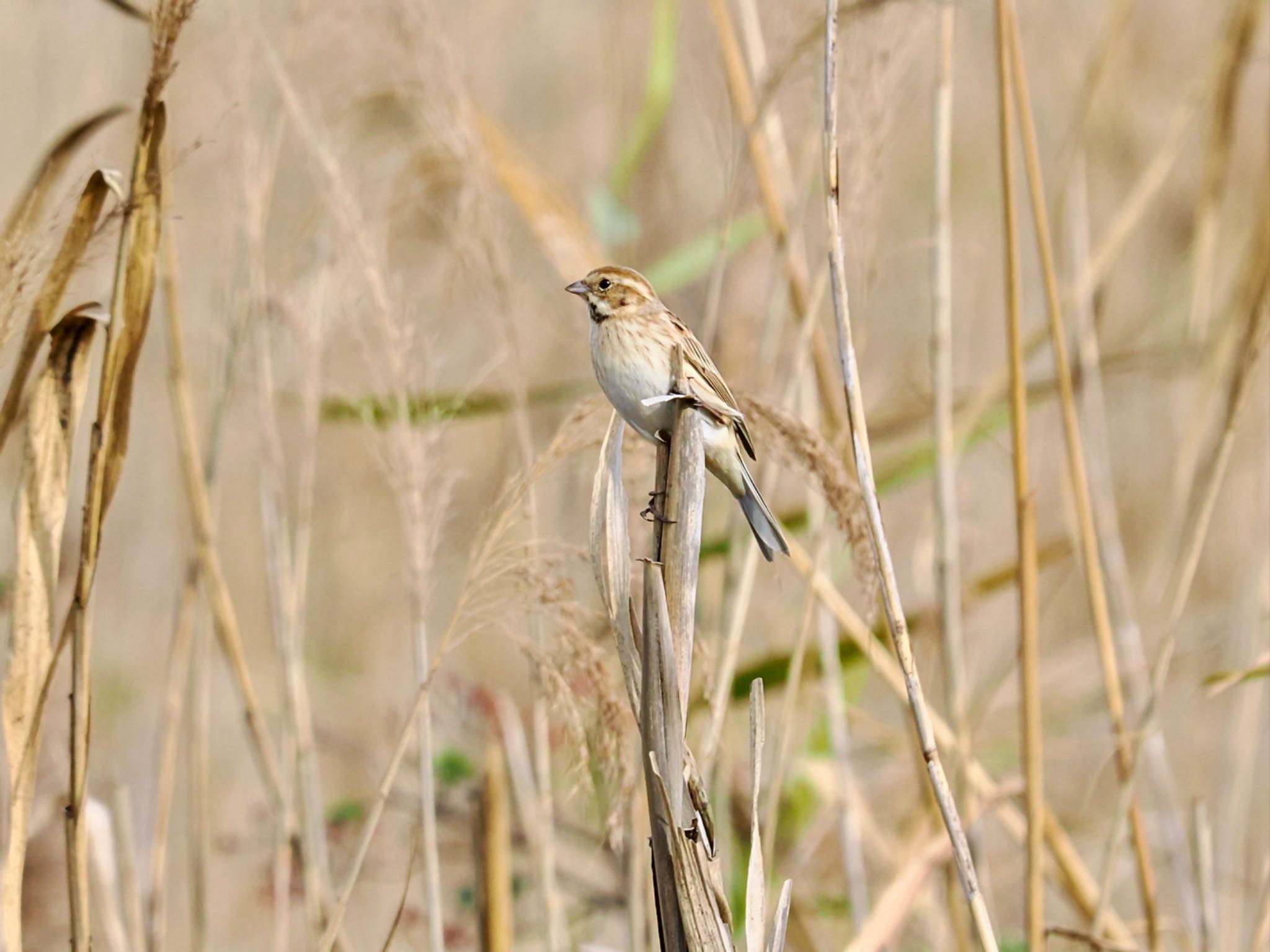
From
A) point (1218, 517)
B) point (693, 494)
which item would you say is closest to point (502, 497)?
point (693, 494)

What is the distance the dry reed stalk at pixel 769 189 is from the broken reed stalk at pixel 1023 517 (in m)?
0.37

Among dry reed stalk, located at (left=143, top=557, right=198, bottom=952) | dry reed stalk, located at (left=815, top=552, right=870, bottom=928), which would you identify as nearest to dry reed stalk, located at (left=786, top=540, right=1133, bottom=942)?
dry reed stalk, located at (left=815, top=552, right=870, bottom=928)

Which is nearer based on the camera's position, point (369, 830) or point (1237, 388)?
point (369, 830)

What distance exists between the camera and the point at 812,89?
2.07 metres

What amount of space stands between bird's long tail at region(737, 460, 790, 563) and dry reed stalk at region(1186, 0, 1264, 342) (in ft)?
4.07

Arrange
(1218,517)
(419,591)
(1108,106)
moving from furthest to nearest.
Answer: (1218,517)
(1108,106)
(419,591)

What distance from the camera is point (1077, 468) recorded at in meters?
1.80

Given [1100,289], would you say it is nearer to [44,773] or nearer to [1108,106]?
[1108,106]

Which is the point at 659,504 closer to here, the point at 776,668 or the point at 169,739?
the point at 776,668

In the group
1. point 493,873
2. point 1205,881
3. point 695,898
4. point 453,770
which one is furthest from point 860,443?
point 453,770

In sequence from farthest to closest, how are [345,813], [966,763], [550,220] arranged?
[345,813], [550,220], [966,763]

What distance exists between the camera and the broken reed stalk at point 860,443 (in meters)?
1.13

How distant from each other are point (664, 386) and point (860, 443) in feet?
0.90

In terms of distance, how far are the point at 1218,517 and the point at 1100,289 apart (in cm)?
173
